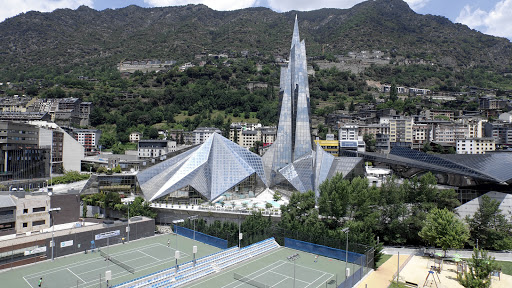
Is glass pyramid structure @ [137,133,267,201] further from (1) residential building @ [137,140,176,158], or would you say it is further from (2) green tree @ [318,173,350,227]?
(1) residential building @ [137,140,176,158]

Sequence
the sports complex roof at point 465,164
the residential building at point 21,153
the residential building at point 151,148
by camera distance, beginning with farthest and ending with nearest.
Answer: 1. the residential building at point 151,148
2. the residential building at point 21,153
3. the sports complex roof at point 465,164

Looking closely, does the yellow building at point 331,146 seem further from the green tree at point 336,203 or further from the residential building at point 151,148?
the green tree at point 336,203

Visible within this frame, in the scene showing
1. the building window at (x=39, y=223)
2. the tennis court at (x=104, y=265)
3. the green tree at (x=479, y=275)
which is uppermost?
the green tree at (x=479, y=275)

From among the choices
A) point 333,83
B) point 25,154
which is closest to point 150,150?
point 25,154

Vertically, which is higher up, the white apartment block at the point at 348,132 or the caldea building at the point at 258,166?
→ the white apartment block at the point at 348,132

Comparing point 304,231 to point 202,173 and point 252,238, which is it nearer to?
point 252,238

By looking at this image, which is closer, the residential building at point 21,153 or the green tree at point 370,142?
the residential building at point 21,153

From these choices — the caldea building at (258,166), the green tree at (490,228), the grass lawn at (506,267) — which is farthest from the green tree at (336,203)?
the grass lawn at (506,267)
